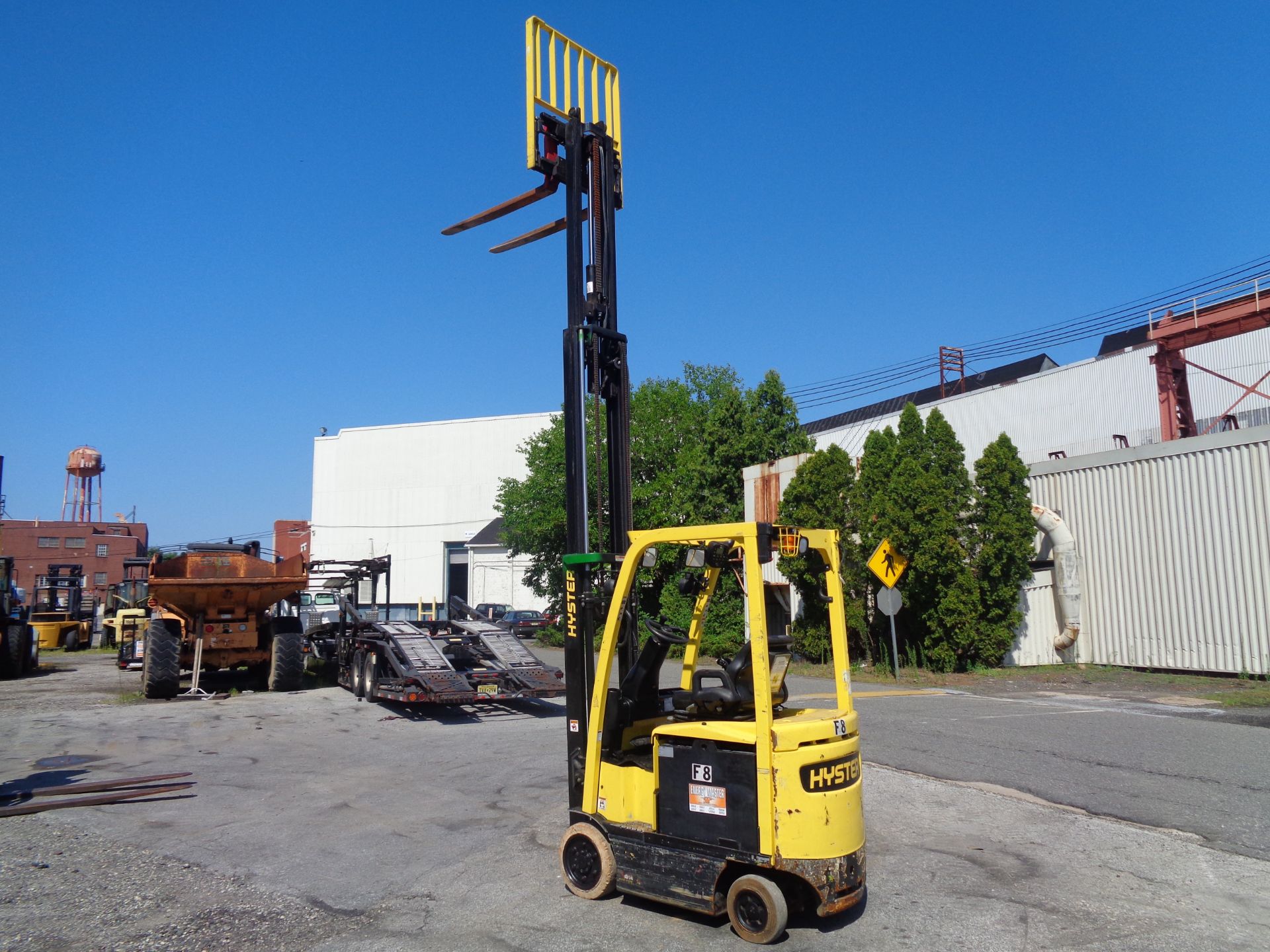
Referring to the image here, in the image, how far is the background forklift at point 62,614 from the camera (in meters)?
35.3

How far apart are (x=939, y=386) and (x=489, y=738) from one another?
4735cm

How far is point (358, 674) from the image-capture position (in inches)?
707

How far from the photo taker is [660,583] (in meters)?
32.8

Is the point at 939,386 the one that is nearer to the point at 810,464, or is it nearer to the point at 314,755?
the point at 810,464

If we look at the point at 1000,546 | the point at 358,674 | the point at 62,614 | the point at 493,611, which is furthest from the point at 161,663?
the point at 493,611

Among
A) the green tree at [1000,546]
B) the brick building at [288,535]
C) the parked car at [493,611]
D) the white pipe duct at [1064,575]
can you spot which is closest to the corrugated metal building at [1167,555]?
the white pipe duct at [1064,575]

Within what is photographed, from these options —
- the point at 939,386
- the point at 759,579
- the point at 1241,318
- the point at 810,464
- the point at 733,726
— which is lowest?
the point at 733,726

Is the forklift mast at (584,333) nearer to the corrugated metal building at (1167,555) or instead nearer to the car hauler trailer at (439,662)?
the car hauler trailer at (439,662)

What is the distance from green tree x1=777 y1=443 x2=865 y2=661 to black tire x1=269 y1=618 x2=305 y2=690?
11410 millimetres

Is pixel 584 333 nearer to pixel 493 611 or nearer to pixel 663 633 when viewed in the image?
pixel 663 633

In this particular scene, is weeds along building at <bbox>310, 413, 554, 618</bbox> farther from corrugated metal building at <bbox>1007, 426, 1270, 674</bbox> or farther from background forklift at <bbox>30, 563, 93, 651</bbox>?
corrugated metal building at <bbox>1007, 426, 1270, 674</bbox>

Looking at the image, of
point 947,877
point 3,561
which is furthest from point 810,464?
point 3,561

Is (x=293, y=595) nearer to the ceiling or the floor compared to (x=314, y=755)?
nearer to the ceiling

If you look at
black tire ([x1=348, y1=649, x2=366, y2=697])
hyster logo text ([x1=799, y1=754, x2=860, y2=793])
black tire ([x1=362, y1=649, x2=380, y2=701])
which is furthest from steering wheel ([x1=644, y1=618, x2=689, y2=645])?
black tire ([x1=348, y1=649, x2=366, y2=697])
